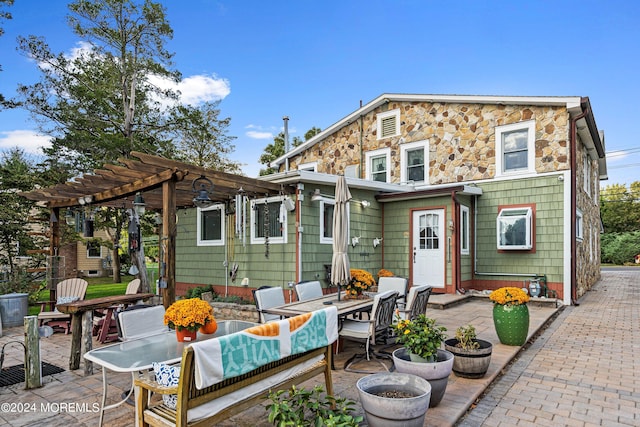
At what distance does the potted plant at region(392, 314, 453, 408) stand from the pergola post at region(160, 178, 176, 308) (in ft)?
12.1

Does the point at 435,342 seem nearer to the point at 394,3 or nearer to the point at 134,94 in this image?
the point at 394,3

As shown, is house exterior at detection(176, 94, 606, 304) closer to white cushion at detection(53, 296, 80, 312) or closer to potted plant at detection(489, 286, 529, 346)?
white cushion at detection(53, 296, 80, 312)

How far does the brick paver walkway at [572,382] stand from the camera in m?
3.17

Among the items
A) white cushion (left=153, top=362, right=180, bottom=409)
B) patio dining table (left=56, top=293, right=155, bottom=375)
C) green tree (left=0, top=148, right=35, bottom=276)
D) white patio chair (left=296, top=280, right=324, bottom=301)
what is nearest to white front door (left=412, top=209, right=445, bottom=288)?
white patio chair (left=296, top=280, right=324, bottom=301)

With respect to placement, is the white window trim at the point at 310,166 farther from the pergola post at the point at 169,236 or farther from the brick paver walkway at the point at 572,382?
the brick paver walkway at the point at 572,382

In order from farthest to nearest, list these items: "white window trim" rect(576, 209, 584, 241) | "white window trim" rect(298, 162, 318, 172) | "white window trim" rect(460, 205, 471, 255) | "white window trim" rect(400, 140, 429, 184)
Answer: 1. "white window trim" rect(298, 162, 318, 172)
2. "white window trim" rect(400, 140, 429, 184)
3. "white window trim" rect(576, 209, 584, 241)
4. "white window trim" rect(460, 205, 471, 255)

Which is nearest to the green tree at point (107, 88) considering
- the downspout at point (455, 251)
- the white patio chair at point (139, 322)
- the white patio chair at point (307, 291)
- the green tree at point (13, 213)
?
the green tree at point (13, 213)

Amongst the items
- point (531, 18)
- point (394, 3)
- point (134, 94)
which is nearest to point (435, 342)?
point (394, 3)

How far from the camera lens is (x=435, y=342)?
3336 mm

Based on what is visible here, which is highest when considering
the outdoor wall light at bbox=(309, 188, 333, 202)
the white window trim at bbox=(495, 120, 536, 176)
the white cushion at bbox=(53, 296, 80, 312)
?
the white window trim at bbox=(495, 120, 536, 176)

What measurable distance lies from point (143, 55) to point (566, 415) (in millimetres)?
14423

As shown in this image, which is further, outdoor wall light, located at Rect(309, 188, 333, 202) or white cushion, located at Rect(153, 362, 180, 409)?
outdoor wall light, located at Rect(309, 188, 333, 202)

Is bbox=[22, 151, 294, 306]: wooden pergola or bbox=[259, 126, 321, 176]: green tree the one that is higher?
bbox=[259, 126, 321, 176]: green tree

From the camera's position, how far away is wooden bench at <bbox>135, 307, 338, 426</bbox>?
81.4 inches
